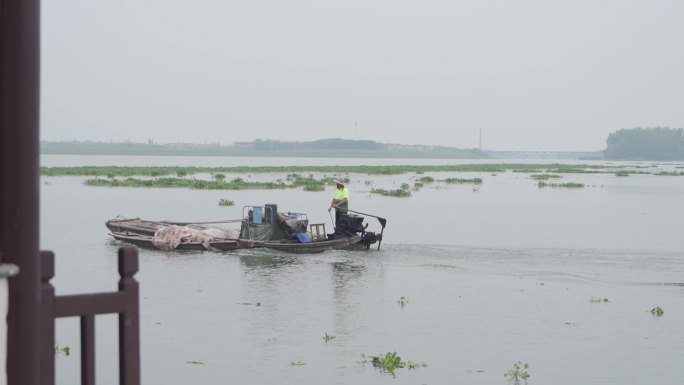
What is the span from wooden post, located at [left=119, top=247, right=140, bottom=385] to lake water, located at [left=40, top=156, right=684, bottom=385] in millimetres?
6736

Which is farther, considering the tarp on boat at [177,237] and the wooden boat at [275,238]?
the tarp on boat at [177,237]

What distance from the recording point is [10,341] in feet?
15.8

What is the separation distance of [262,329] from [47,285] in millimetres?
10387

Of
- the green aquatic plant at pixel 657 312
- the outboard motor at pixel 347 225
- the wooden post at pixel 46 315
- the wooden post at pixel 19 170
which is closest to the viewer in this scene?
the wooden post at pixel 19 170

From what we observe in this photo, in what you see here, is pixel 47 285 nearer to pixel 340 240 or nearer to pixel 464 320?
pixel 464 320

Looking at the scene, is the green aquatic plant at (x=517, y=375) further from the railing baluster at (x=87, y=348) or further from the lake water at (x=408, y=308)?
the railing baluster at (x=87, y=348)

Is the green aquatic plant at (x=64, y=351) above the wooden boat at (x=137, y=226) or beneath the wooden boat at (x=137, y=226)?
beneath

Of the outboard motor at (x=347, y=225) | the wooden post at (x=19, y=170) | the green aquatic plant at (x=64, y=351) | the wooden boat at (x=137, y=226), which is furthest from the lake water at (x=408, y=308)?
the wooden post at (x=19, y=170)

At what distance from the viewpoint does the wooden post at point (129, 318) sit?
18.0 feet

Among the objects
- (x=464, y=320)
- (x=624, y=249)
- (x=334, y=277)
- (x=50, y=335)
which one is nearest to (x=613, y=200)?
(x=624, y=249)

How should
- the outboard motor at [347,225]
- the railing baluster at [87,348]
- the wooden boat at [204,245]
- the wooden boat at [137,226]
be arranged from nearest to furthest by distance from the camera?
the railing baluster at [87,348] → the wooden boat at [204,245] → the outboard motor at [347,225] → the wooden boat at [137,226]

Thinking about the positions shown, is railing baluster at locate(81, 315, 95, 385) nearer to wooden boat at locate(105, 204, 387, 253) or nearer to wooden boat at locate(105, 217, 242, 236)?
wooden boat at locate(105, 204, 387, 253)

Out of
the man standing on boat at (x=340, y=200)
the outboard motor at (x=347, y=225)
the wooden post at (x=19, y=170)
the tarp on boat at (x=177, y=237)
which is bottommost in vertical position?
the tarp on boat at (x=177, y=237)

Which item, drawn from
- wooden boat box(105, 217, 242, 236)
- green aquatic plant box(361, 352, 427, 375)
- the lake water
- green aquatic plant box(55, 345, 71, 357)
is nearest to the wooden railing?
the lake water
